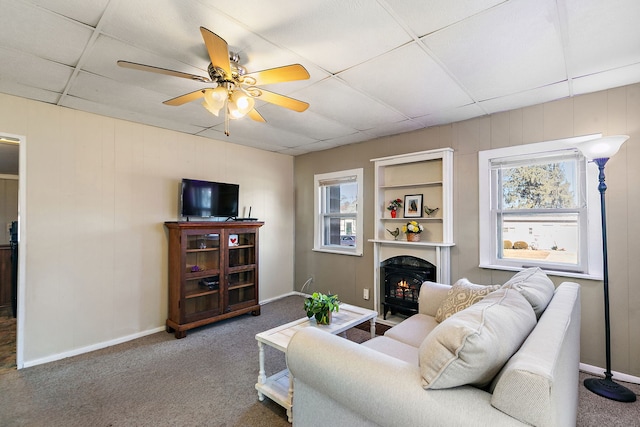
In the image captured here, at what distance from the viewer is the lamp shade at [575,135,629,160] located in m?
2.18

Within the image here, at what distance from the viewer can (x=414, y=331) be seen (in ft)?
7.43

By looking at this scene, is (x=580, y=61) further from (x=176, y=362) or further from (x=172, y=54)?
(x=176, y=362)

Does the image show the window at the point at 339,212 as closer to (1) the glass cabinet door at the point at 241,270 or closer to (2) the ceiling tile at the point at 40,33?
(1) the glass cabinet door at the point at 241,270

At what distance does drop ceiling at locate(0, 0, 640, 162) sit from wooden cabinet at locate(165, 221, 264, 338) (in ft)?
4.89

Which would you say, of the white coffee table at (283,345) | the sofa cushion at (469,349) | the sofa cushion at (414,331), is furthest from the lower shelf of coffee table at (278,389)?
the sofa cushion at (469,349)

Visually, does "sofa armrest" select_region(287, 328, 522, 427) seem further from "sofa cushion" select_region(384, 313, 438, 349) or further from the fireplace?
the fireplace

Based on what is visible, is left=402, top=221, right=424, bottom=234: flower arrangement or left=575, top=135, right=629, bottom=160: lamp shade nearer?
left=575, top=135, right=629, bottom=160: lamp shade

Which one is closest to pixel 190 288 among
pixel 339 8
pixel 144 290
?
pixel 144 290

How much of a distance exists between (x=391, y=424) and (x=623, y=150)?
3033mm

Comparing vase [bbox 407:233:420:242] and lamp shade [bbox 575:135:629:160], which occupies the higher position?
lamp shade [bbox 575:135:629:160]

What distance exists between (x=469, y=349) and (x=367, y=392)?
0.44 meters

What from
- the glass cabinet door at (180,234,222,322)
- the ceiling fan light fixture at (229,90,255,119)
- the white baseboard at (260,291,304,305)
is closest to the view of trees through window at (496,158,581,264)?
the ceiling fan light fixture at (229,90,255,119)

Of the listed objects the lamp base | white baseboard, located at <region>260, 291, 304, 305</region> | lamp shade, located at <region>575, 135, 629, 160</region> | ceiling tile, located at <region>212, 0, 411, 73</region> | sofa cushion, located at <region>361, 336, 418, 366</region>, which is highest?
ceiling tile, located at <region>212, 0, 411, 73</region>

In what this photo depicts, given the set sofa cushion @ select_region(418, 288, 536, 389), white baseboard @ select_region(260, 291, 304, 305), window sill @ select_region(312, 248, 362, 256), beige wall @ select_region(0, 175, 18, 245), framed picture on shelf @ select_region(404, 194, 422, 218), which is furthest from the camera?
beige wall @ select_region(0, 175, 18, 245)
